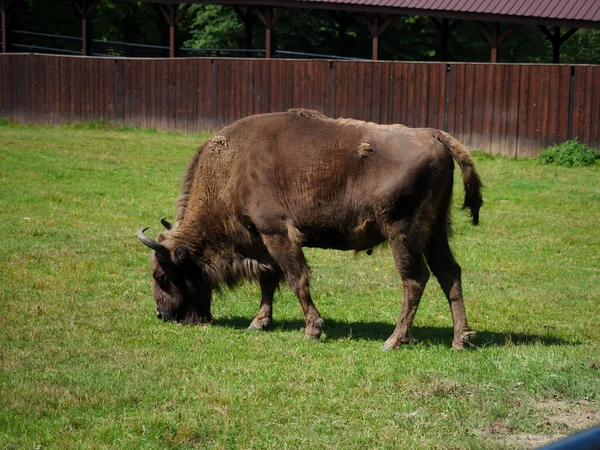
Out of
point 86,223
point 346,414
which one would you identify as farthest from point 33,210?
point 346,414

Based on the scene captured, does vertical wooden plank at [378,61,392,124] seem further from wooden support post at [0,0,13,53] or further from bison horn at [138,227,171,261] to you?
bison horn at [138,227,171,261]

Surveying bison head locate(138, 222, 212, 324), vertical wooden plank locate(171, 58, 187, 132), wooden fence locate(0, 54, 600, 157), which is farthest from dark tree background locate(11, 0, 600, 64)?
bison head locate(138, 222, 212, 324)

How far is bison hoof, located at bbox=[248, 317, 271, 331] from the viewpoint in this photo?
881 centimetres

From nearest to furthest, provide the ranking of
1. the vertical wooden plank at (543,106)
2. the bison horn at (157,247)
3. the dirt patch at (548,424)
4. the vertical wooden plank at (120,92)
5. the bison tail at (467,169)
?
the dirt patch at (548,424) → the bison tail at (467,169) → the bison horn at (157,247) → the vertical wooden plank at (543,106) → the vertical wooden plank at (120,92)

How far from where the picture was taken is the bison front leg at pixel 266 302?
888 centimetres

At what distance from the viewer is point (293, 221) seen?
852 cm

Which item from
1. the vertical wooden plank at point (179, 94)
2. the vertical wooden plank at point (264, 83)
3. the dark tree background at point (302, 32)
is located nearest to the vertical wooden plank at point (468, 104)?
the vertical wooden plank at point (264, 83)

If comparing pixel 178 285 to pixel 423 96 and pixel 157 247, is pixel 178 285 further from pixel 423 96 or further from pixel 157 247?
pixel 423 96

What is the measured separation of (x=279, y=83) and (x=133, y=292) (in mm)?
15462

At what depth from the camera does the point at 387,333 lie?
28.9ft

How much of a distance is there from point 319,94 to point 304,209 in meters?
16.2

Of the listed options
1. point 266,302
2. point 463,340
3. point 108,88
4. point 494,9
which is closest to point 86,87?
point 108,88

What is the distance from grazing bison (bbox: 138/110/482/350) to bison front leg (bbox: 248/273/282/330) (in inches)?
0.5

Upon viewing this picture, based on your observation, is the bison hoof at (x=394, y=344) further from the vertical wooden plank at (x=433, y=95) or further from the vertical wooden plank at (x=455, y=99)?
the vertical wooden plank at (x=433, y=95)
